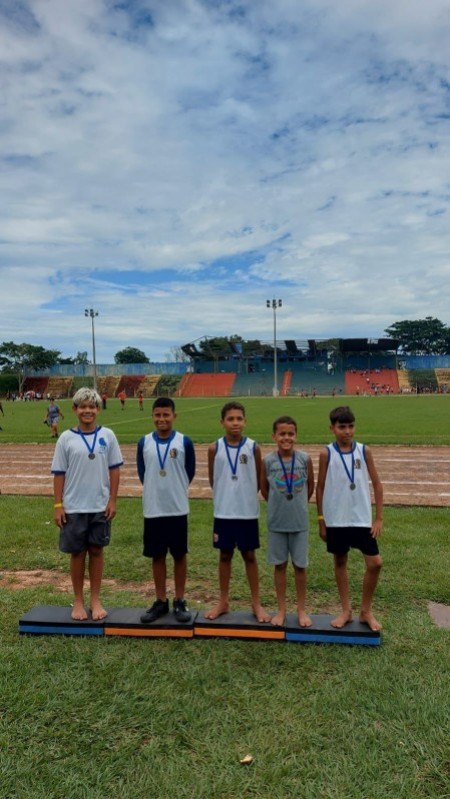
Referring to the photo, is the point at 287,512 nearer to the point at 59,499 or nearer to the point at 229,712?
the point at 229,712

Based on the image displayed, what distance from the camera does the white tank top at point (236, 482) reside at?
164 inches

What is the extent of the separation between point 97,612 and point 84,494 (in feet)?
3.09

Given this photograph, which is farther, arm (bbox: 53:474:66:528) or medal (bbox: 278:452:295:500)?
arm (bbox: 53:474:66:528)

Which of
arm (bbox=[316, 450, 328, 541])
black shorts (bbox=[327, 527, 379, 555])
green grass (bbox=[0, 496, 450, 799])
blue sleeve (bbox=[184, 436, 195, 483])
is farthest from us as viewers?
blue sleeve (bbox=[184, 436, 195, 483])

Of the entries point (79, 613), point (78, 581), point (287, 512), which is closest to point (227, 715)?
point (287, 512)

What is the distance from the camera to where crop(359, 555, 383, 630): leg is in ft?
12.9

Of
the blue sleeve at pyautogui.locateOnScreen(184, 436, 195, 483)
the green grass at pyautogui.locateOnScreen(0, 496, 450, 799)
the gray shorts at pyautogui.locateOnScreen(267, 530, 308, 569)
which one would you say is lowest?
the green grass at pyautogui.locateOnScreen(0, 496, 450, 799)

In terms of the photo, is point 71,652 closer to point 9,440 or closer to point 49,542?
point 49,542

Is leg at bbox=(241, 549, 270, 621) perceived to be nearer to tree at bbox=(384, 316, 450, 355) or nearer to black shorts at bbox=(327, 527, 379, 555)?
black shorts at bbox=(327, 527, 379, 555)

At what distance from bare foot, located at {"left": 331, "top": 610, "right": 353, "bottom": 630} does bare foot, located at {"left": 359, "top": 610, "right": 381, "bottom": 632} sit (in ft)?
0.31

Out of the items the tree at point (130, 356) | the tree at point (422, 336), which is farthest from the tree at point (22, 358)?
the tree at point (422, 336)

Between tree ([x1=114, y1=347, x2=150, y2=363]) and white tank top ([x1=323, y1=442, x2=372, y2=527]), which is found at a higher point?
tree ([x1=114, y1=347, x2=150, y2=363])

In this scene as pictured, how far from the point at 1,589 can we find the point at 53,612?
1071 millimetres

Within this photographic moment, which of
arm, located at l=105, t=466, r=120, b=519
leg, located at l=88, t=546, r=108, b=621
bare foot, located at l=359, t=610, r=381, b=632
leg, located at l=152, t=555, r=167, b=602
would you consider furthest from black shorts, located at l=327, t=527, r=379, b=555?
leg, located at l=88, t=546, r=108, b=621
